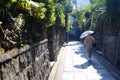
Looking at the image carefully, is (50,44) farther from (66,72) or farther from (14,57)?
(14,57)

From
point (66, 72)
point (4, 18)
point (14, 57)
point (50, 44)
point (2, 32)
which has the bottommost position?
point (66, 72)

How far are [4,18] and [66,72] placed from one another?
650cm

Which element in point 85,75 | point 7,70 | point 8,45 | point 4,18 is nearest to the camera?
point 7,70

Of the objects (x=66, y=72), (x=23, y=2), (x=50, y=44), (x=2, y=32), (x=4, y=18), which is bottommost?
(x=66, y=72)

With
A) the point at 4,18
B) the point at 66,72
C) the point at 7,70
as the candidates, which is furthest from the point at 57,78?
the point at 7,70

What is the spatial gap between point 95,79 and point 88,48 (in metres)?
4.58

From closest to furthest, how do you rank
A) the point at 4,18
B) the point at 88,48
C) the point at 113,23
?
the point at 4,18
the point at 113,23
the point at 88,48

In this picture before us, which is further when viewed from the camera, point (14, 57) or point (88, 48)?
point (88, 48)

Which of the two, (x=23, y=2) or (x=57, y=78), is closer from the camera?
(x=23, y=2)

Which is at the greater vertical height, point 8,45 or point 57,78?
point 8,45

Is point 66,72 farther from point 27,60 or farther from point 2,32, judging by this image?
point 2,32

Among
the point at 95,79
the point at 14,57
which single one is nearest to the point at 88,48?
the point at 95,79

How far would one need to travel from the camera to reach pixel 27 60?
405 centimetres

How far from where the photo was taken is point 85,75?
9.16m
